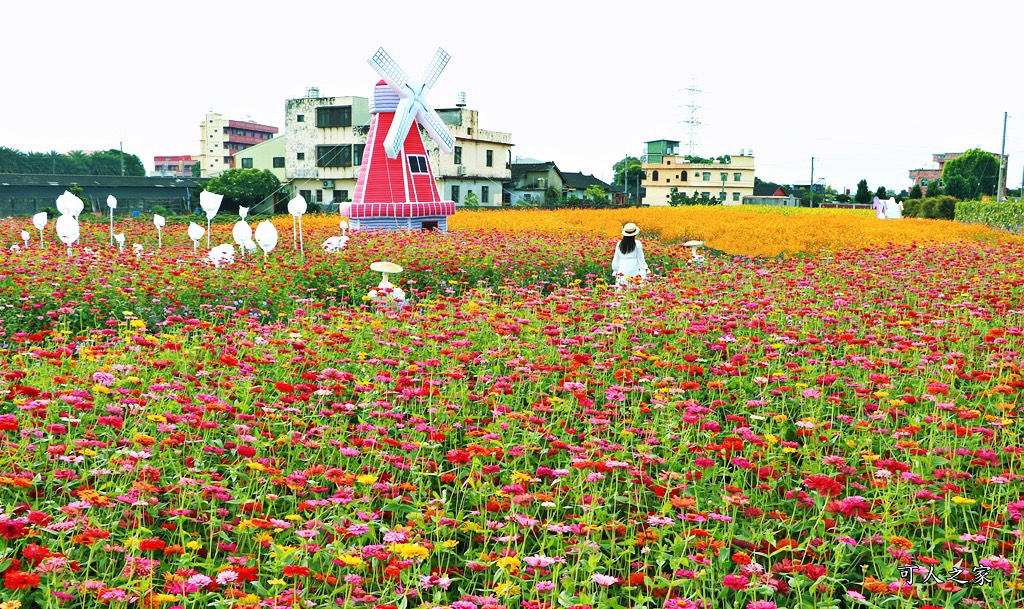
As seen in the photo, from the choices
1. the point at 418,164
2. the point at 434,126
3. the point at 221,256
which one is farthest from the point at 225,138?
the point at 221,256

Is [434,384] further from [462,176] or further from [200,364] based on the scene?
[462,176]

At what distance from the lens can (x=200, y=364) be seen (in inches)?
217

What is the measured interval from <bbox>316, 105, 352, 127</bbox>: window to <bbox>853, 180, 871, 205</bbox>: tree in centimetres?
4402

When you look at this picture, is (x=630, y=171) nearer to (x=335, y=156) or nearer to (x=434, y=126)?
(x=335, y=156)

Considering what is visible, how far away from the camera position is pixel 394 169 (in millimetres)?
20672

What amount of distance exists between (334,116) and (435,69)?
71.2ft

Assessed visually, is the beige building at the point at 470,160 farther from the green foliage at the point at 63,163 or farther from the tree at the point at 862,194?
the tree at the point at 862,194

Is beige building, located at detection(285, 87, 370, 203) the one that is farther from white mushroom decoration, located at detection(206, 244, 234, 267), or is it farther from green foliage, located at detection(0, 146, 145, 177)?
white mushroom decoration, located at detection(206, 244, 234, 267)

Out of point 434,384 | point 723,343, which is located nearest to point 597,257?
point 723,343

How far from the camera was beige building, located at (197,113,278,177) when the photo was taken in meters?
84.9

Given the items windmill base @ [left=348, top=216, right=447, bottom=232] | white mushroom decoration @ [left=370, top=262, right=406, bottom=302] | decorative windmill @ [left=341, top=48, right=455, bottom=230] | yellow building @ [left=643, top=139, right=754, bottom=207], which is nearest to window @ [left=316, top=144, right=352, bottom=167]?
decorative windmill @ [left=341, top=48, right=455, bottom=230]

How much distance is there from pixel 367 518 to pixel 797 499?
1.93 m

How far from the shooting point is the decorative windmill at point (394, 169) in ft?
67.1

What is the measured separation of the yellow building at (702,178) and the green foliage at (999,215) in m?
45.6
